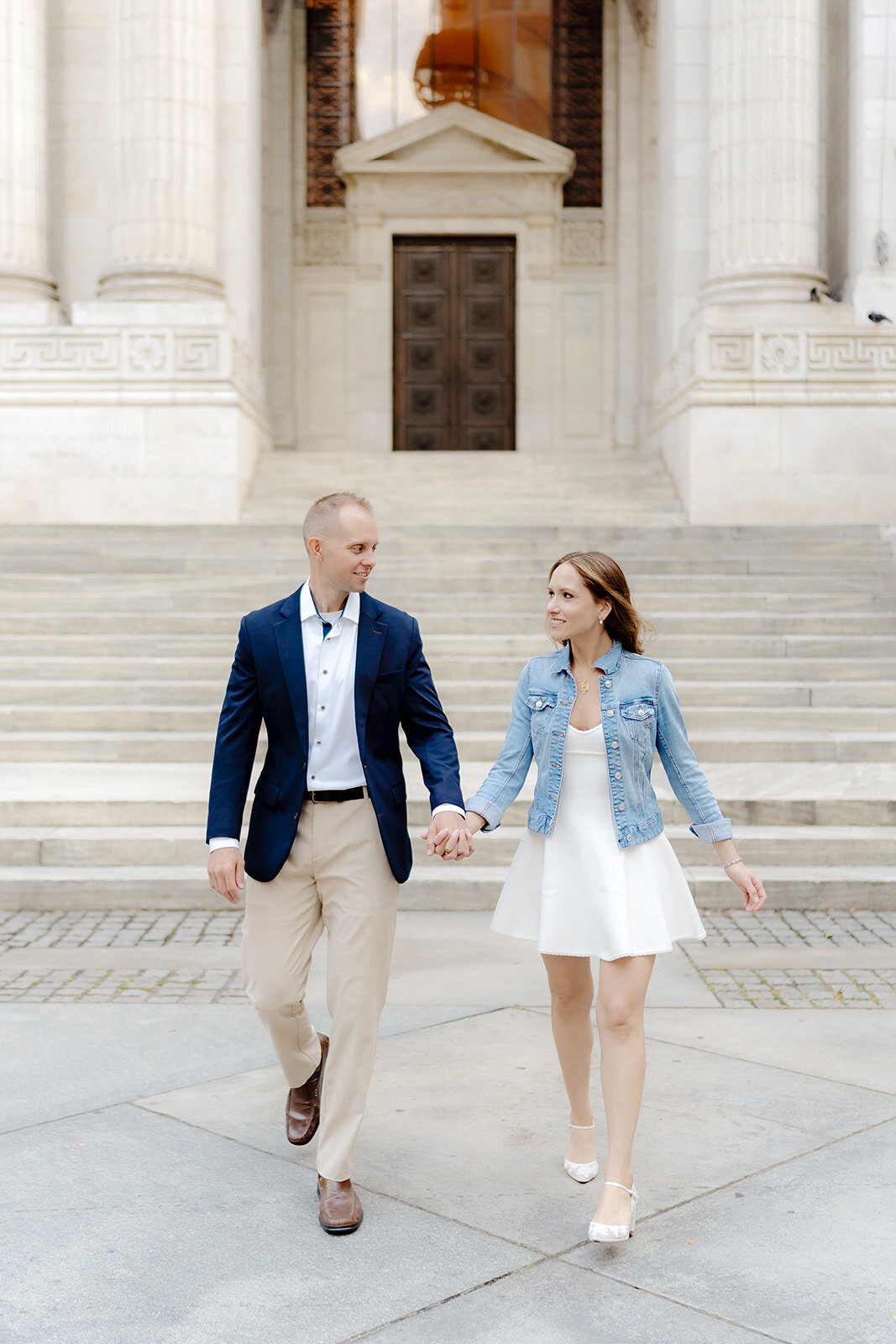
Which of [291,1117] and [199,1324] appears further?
[291,1117]

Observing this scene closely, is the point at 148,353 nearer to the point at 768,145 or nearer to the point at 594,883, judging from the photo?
the point at 768,145

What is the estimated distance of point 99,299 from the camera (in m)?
15.4

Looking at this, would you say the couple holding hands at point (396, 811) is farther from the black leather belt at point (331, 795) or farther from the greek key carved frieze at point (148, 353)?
the greek key carved frieze at point (148, 353)

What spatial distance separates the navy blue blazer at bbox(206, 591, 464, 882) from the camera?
3672 millimetres

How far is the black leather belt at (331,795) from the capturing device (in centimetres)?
369

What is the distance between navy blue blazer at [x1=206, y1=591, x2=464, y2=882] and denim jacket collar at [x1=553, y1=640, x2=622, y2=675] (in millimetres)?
343

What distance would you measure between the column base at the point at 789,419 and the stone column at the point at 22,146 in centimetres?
763

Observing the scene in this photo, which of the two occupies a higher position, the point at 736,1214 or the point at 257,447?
the point at 257,447

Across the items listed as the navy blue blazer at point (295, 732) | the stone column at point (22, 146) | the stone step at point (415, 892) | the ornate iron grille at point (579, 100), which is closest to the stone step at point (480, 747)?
the stone step at point (415, 892)

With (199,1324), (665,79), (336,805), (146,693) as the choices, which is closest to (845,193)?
(665,79)

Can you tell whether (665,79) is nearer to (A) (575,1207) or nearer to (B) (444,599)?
(B) (444,599)

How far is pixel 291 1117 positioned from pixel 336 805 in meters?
1.01

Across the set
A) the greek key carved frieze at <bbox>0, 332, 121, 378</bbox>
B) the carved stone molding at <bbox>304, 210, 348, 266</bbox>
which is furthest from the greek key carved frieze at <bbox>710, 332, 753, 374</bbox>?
the carved stone molding at <bbox>304, 210, 348, 266</bbox>

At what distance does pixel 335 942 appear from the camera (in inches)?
144
